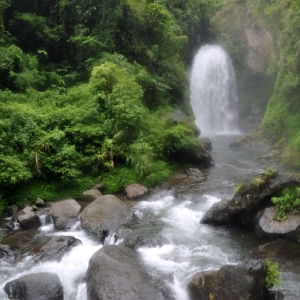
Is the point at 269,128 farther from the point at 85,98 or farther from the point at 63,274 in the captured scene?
the point at 63,274

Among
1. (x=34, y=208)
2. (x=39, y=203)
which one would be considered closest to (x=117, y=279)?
(x=34, y=208)

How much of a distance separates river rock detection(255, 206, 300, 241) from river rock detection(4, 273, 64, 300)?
5698 millimetres

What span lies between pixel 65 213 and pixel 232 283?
246 inches

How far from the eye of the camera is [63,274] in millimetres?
7883

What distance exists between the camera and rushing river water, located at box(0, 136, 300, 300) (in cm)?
769

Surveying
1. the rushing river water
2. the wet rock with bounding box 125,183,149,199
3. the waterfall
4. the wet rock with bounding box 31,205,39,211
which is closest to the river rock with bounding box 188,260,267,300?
the rushing river water

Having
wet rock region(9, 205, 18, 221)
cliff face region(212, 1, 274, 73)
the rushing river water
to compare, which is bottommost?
the rushing river water

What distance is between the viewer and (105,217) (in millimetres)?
10297

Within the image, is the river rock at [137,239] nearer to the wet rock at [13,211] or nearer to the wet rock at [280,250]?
the wet rock at [280,250]

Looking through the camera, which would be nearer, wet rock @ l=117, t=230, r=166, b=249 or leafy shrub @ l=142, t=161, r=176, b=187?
wet rock @ l=117, t=230, r=166, b=249

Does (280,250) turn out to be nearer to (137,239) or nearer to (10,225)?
(137,239)

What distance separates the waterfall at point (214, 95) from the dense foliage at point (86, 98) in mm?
7212

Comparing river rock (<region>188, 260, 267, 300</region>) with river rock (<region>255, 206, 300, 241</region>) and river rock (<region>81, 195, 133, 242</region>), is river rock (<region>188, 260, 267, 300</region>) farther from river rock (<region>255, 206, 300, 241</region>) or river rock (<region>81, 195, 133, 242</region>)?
river rock (<region>81, 195, 133, 242</region>)

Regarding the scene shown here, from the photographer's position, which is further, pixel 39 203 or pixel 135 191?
pixel 135 191
